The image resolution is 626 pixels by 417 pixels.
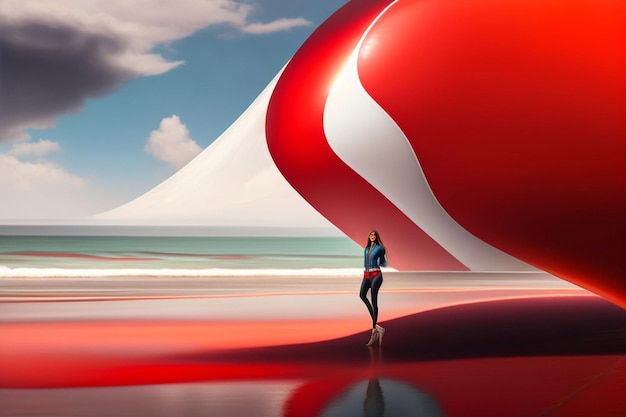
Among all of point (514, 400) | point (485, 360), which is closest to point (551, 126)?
point (485, 360)

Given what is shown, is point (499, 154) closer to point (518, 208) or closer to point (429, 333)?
point (518, 208)

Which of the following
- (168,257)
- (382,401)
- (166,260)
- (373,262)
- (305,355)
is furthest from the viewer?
(168,257)

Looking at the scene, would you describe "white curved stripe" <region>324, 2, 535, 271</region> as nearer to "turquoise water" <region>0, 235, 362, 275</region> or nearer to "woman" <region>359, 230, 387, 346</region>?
"woman" <region>359, 230, 387, 346</region>

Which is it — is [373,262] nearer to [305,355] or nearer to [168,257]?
[305,355]

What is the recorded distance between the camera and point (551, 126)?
898cm

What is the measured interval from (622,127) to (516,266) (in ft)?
6.16

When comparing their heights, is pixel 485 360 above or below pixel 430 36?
below

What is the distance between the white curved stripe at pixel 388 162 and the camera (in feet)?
31.3

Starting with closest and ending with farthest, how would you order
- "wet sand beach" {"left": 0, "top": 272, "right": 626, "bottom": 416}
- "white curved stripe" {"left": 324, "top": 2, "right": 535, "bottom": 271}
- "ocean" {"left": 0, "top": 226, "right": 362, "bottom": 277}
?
"wet sand beach" {"left": 0, "top": 272, "right": 626, "bottom": 416} < "white curved stripe" {"left": 324, "top": 2, "right": 535, "bottom": 271} < "ocean" {"left": 0, "top": 226, "right": 362, "bottom": 277}

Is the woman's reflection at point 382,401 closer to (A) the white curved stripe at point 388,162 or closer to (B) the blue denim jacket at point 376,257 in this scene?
(B) the blue denim jacket at point 376,257

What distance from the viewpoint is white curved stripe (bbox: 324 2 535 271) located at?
954cm

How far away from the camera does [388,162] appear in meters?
9.67

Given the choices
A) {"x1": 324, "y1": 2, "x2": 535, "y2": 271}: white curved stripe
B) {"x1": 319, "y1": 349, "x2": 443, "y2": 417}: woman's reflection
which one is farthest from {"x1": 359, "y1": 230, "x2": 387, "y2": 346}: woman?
{"x1": 319, "y1": 349, "x2": 443, "y2": 417}: woman's reflection

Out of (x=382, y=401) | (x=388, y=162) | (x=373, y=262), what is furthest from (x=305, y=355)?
(x=382, y=401)
